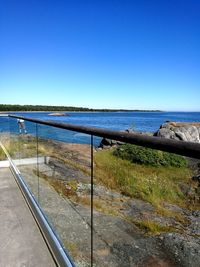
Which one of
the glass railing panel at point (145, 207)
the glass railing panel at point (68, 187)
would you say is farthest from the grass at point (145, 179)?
the glass railing panel at point (68, 187)

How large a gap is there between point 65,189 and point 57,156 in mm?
423

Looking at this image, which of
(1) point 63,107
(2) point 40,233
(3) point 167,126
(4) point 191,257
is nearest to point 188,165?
(4) point 191,257

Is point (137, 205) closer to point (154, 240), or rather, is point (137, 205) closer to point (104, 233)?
point (154, 240)

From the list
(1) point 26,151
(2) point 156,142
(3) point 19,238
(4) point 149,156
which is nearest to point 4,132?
(1) point 26,151

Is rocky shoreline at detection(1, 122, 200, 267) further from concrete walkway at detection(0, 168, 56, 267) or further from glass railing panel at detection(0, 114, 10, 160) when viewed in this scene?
glass railing panel at detection(0, 114, 10, 160)

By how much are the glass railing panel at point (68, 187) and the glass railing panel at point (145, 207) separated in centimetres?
21

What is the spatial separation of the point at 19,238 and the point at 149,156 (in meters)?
1.63

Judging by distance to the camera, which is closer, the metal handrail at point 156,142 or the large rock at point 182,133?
the metal handrail at point 156,142

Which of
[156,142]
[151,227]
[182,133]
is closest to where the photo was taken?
[156,142]

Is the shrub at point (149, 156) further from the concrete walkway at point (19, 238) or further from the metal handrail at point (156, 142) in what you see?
the concrete walkway at point (19, 238)

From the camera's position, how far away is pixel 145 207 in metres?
1.25

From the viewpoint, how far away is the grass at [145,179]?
1.07m

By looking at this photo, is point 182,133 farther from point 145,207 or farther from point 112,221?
point 145,207

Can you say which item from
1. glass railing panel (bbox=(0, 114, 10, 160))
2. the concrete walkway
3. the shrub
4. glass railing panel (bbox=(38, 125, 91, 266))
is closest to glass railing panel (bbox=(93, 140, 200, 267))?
the shrub
